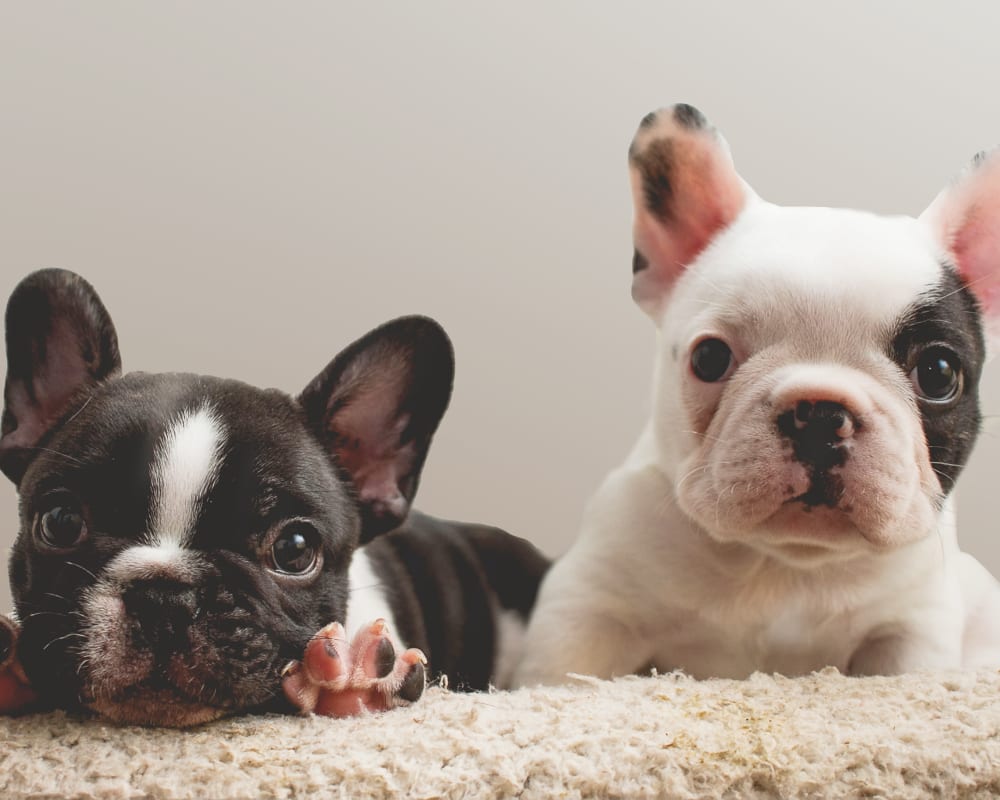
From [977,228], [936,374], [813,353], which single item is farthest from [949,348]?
[977,228]

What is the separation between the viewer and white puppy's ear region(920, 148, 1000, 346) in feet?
6.01

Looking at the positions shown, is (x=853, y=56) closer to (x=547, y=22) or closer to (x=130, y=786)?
(x=547, y=22)

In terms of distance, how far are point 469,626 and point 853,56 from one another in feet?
5.05

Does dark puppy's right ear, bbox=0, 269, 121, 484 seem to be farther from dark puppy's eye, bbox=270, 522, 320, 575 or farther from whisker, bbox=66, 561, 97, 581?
dark puppy's eye, bbox=270, 522, 320, 575

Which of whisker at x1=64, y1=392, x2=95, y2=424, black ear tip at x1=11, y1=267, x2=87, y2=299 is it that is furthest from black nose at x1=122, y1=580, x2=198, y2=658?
black ear tip at x1=11, y1=267, x2=87, y2=299

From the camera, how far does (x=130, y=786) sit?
1177mm

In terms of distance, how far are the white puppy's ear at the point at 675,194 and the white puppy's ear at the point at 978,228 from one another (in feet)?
1.13

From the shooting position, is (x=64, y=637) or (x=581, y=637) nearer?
(x=64, y=637)

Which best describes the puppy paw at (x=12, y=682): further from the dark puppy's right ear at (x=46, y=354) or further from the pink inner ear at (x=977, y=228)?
the pink inner ear at (x=977, y=228)

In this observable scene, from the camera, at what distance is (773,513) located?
157 centimetres

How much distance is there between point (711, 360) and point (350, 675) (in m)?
0.73

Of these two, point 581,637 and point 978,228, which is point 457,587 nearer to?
point 581,637

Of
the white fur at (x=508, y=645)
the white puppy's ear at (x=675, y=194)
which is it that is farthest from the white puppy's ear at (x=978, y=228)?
the white fur at (x=508, y=645)

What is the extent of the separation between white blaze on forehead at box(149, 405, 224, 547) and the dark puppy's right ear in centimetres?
25
